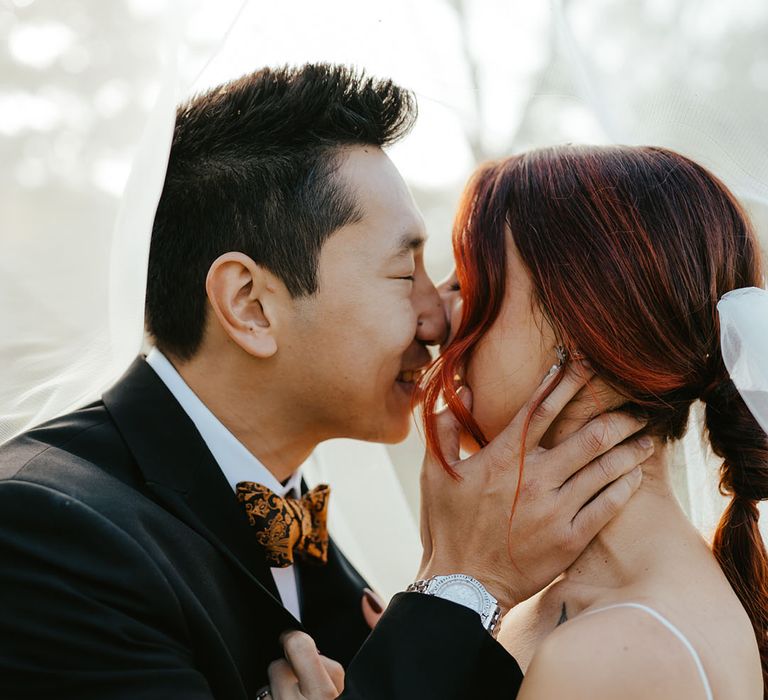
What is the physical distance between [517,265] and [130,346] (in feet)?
3.62

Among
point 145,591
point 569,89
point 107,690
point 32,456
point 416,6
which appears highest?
point 416,6

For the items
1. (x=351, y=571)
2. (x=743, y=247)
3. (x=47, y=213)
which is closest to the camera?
(x=47, y=213)

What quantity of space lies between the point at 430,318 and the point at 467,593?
0.99 metres

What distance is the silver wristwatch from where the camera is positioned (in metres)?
2.49

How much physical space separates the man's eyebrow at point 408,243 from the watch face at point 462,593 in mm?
1115

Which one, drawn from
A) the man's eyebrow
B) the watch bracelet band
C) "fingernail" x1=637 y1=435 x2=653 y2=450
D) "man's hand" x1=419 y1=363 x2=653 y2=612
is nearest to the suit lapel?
the watch bracelet band

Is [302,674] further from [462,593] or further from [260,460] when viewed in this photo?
[260,460]

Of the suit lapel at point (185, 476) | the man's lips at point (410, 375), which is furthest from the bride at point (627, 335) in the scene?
the suit lapel at point (185, 476)

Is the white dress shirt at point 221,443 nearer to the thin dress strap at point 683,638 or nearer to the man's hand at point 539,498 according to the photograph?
the man's hand at point 539,498

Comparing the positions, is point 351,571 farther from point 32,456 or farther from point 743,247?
point 743,247

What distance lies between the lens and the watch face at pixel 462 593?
250 cm

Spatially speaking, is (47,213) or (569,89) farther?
(569,89)

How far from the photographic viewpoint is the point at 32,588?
2.26 meters

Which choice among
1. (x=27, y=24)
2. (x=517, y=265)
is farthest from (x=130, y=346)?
(x=517, y=265)
